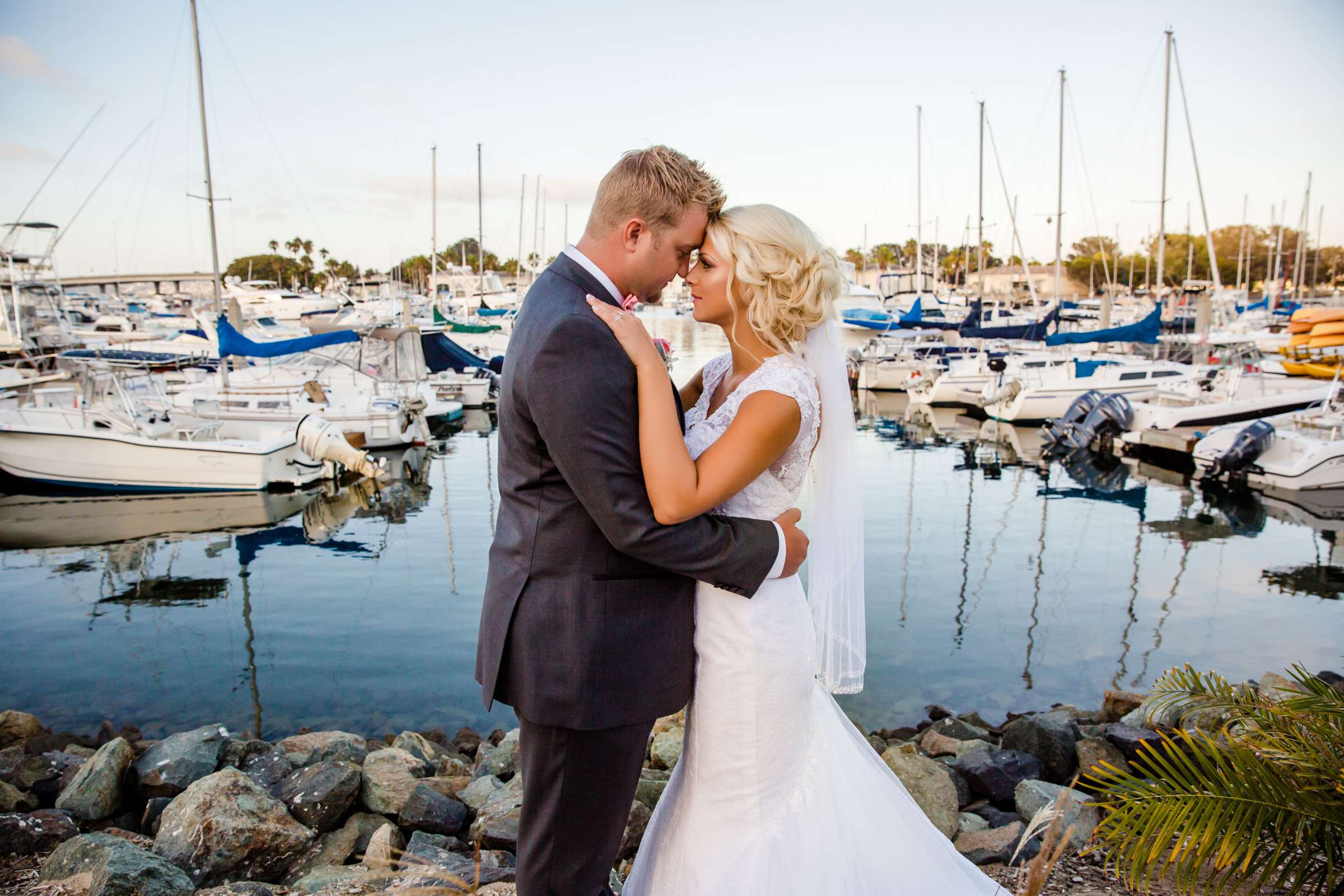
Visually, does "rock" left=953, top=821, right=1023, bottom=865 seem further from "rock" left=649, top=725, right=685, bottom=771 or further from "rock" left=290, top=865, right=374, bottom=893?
"rock" left=290, top=865, right=374, bottom=893

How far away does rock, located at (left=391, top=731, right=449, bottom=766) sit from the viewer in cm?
600

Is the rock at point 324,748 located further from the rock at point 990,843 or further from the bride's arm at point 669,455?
the bride's arm at point 669,455

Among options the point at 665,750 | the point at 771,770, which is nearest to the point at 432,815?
the point at 665,750

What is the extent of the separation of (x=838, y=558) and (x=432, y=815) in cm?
307

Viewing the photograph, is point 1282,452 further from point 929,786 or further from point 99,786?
point 99,786

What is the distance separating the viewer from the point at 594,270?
7.25 feet

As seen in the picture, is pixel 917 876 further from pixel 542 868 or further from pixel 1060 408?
pixel 1060 408

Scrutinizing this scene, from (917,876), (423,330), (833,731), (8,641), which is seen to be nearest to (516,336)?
(833,731)

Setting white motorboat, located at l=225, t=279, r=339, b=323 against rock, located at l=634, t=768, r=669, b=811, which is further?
white motorboat, located at l=225, t=279, r=339, b=323

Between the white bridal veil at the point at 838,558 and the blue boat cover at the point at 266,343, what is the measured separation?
18987 millimetres

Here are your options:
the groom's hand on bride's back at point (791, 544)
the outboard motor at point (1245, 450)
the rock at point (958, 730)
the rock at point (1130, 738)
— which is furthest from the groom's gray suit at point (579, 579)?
the outboard motor at point (1245, 450)

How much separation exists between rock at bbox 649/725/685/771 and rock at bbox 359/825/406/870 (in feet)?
5.32

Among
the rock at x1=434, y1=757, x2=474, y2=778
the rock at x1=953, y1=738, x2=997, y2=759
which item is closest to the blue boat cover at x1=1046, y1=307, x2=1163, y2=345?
the rock at x1=953, y1=738, x2=997, y2=759

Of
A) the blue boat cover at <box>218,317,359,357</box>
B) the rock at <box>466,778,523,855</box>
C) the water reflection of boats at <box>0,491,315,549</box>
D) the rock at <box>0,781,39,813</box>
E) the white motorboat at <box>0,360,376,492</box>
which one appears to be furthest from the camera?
the blue boat cover at <box>218,317,359,357</box>
